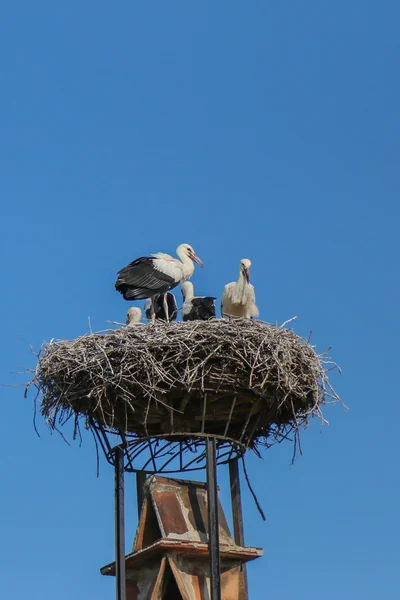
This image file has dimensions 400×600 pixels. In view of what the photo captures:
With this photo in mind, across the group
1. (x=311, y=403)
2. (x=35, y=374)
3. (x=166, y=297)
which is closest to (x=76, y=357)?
(x=35, y=374)

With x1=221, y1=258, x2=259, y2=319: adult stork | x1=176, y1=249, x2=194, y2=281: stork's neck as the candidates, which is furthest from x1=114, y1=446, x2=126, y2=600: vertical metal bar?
x1=176, y1=249, x2=194, y2=281: stork's neck

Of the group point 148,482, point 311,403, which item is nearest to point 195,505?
point 148,482

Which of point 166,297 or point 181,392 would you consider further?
point 166,297

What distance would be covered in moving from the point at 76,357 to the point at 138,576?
6.32 ft

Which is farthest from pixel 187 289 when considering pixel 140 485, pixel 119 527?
pixel 119 527

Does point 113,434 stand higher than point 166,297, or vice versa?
point 166,297

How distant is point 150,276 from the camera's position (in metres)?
13.7

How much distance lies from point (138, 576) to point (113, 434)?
1255 millimetres

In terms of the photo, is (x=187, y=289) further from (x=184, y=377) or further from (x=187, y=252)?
(x=184, y=377)

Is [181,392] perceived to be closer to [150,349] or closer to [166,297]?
[150,349]

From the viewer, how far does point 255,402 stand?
11312 millimetres

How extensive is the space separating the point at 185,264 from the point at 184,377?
147 inches

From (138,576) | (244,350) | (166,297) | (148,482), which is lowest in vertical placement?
(138,576)

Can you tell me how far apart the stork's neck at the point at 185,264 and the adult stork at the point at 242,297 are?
1.88 ft
